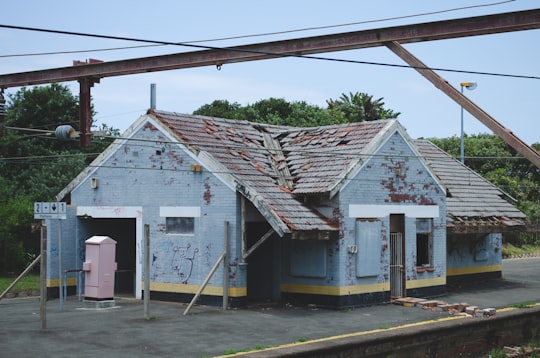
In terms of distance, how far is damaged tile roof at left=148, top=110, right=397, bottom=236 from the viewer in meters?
19.5

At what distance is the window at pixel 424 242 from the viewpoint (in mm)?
22500

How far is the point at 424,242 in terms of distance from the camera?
23.1 meters

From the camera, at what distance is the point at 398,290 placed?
21828 millimetres

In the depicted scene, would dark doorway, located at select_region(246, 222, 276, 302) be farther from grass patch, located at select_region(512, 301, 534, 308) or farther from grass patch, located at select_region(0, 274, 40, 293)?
grass patch, located at select_region(0, 274, 40, 293)

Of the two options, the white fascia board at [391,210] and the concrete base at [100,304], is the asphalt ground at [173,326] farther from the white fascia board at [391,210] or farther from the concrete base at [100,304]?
the white fascia board at [391,210]

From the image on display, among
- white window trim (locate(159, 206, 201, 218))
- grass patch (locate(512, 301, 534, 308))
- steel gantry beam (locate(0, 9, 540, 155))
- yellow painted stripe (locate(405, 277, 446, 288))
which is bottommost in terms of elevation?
grass patch (locate(512, 301, 534, 308))

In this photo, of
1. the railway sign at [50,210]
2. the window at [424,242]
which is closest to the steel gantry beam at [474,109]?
the railway sign at [50,210]

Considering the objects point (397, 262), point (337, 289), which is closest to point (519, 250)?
point (397, 262)

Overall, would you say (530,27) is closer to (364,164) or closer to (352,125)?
(364,164)

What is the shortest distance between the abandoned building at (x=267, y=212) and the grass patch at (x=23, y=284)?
2.11m

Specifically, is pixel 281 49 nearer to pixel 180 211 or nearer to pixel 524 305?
pixel 180 211

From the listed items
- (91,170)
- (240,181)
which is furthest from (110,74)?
(91,170)

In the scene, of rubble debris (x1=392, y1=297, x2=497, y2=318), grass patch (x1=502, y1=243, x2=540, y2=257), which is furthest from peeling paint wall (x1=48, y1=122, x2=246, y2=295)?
grass patch (x1=502, y1=243, x2=540, y2=257)

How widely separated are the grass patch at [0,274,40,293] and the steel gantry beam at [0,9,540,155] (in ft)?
32.0
